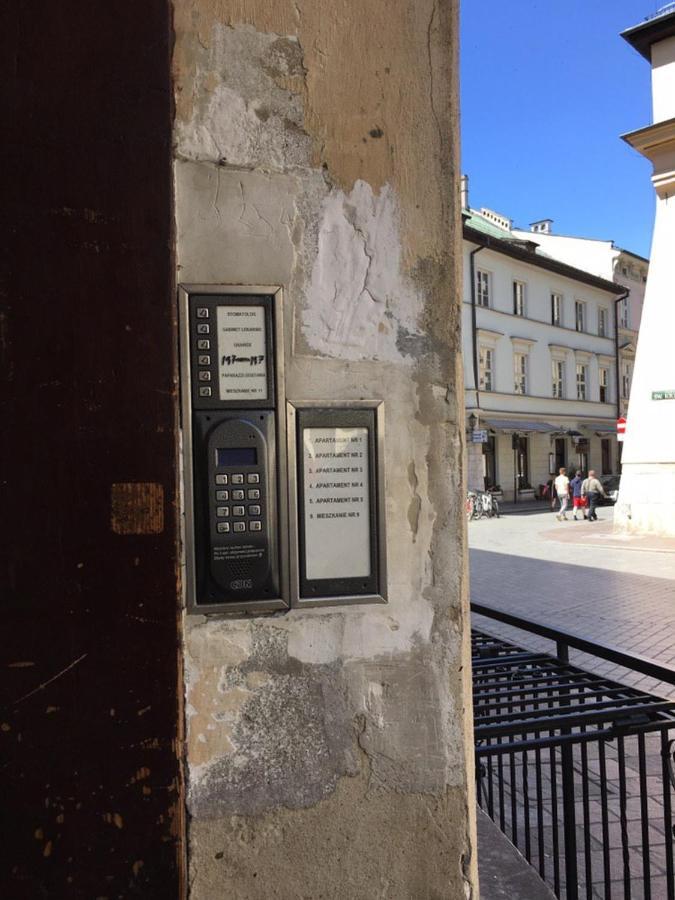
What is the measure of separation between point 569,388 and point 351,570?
3644cm

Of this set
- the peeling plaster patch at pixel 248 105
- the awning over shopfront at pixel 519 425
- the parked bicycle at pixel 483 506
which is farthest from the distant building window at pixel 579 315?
the peeling plaster patch at pixel 248 105

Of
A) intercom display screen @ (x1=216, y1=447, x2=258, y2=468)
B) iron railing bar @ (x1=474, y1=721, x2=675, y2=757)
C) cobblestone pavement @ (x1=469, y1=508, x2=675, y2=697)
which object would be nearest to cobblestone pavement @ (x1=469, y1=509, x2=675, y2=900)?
cobblestone pavement @ (x1=469, y1=508, x2=675, y2=697)

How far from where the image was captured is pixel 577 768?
4.18m

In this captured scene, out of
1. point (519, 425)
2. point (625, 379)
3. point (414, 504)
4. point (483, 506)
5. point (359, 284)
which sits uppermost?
point (625, 379)

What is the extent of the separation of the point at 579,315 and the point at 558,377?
4.18 m

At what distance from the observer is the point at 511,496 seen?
31219 mm

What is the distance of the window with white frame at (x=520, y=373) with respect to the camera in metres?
32.2

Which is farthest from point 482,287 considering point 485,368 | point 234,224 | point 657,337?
point 234,224

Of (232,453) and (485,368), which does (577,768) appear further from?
(485,368)

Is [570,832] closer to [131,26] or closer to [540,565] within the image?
[131,26]

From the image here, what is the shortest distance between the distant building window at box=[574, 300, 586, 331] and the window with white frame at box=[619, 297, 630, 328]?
5037mm

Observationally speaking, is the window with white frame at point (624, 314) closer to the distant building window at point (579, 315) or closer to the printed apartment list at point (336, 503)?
the distant building window at point (579, 315)

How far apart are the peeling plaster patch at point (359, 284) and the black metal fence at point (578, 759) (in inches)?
50.1

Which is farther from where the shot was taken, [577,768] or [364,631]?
[577,768]
